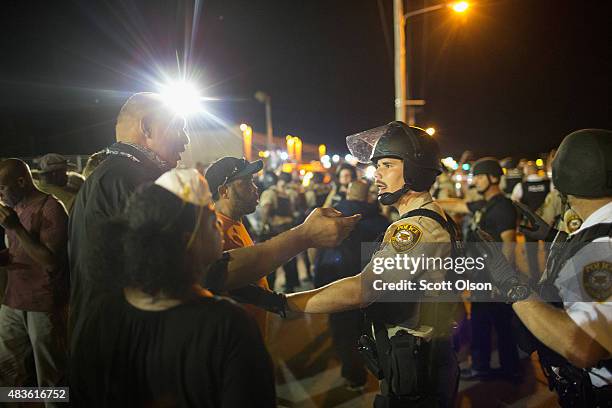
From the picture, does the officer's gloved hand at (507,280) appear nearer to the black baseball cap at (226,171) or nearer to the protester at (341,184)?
the black baseball cap at (226,171)

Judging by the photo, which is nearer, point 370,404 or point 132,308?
point 132,308

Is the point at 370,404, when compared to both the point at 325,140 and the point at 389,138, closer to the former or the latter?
the point at 389,138

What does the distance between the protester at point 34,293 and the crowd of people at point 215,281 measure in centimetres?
1

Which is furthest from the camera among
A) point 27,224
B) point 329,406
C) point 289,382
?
point 289,382

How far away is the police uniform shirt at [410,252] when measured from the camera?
247 centimetres

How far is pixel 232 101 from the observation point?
42562 mm

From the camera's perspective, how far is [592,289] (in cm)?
195

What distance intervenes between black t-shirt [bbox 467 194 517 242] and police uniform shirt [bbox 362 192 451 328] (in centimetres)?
379

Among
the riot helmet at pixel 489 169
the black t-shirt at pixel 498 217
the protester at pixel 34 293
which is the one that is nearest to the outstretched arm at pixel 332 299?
the protester at pixel 34 293

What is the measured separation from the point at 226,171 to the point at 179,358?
233cm

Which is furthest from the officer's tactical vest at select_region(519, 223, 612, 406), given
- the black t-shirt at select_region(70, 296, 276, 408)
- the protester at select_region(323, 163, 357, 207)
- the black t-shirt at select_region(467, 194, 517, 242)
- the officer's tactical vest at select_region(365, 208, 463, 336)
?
the protester at select_region(323, 163, 357, 207)

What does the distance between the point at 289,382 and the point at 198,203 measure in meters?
4.44

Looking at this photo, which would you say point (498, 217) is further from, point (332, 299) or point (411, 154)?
point (332, 299)

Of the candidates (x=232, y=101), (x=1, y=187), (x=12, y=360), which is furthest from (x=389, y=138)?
(x=232, y=101)
